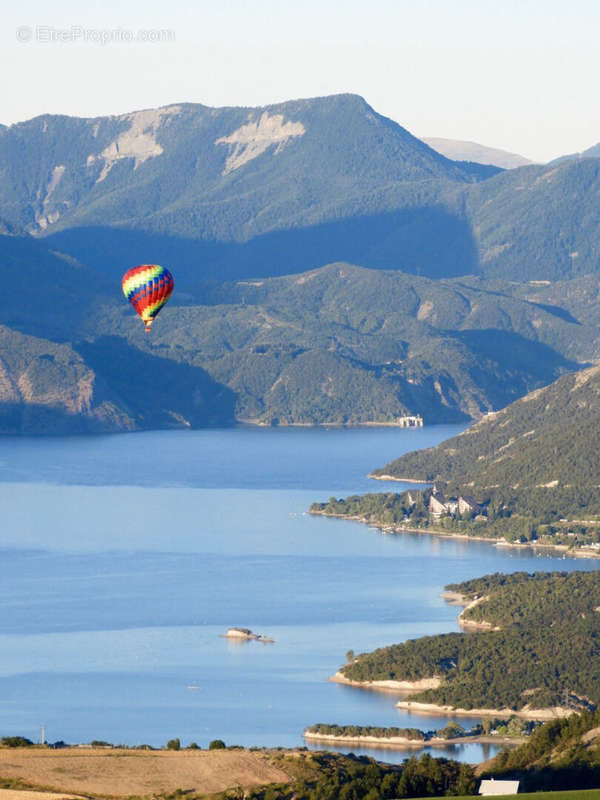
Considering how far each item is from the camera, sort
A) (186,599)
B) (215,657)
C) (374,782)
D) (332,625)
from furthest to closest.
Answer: (186,599)
(332,625)
(215,657)
(374,782)

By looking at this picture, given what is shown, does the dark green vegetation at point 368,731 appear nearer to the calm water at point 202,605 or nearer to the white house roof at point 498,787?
the calm water at point 202,605

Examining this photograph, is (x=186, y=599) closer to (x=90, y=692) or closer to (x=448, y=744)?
(x=90, y=692)

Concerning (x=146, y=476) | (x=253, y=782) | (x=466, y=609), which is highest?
(x=146, y=476)


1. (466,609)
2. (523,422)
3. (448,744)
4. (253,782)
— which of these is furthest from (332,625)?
(523,422)

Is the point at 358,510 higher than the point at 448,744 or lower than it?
higher

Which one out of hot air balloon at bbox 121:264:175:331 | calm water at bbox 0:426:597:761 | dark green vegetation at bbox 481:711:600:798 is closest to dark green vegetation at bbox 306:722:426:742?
calm water at bbox 0:426:597:761

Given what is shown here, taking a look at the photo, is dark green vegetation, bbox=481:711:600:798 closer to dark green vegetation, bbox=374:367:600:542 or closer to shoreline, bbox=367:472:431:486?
dark green vegetation, bbox=374:367:600:542

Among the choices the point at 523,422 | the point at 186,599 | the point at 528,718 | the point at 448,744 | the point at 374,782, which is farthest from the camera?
the point at 523,422
